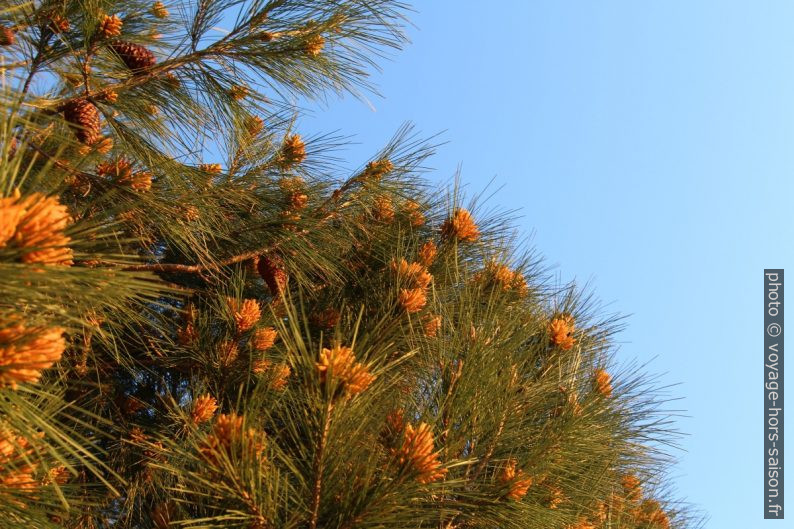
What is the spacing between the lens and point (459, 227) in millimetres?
1618

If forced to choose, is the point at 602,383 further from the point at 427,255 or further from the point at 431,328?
the point at 427,255

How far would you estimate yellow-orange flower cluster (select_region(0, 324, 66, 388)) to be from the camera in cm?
A: 52

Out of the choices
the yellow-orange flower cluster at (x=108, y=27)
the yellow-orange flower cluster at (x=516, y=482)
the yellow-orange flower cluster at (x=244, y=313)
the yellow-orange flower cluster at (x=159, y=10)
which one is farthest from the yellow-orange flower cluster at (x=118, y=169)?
the yellow-orange flower cluster at (x=516, y=482)

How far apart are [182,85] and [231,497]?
1.05 metres

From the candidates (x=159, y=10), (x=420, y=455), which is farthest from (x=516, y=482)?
(x=159, y=10)

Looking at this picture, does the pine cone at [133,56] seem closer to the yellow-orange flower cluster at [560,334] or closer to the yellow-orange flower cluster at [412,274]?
the yellow-orange flower cluster at [412,274]

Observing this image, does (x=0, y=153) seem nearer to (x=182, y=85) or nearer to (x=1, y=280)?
(x=1, y=280)

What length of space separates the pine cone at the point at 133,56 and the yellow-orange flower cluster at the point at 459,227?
750 mm

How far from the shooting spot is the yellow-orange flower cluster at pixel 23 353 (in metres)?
0.52

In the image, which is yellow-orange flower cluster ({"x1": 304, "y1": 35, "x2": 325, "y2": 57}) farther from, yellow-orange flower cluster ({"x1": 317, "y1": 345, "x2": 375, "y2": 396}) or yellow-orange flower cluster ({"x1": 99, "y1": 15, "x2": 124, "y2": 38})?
yellow-orange flower cluster ({"x1": 317, "y1": 345, "x2": 375, "y2": 396})

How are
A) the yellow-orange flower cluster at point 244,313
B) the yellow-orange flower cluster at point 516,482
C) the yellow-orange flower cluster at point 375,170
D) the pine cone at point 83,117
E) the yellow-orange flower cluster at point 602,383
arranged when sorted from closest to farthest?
the yellow-orange flower cluster at point 516,482 < the pine cone at point 83,117 < the yellow-orange flower cluster at point 602,383 < the yellow-orange flower cluster at point 244,313 < the yellow-orange flower cluster at point 375,170

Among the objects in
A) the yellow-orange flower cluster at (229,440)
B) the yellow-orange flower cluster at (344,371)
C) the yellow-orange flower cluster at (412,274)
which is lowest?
the yellow-orange flower cluster at (229,440)

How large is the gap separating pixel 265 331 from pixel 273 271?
0.16 metres

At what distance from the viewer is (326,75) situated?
170 cm
